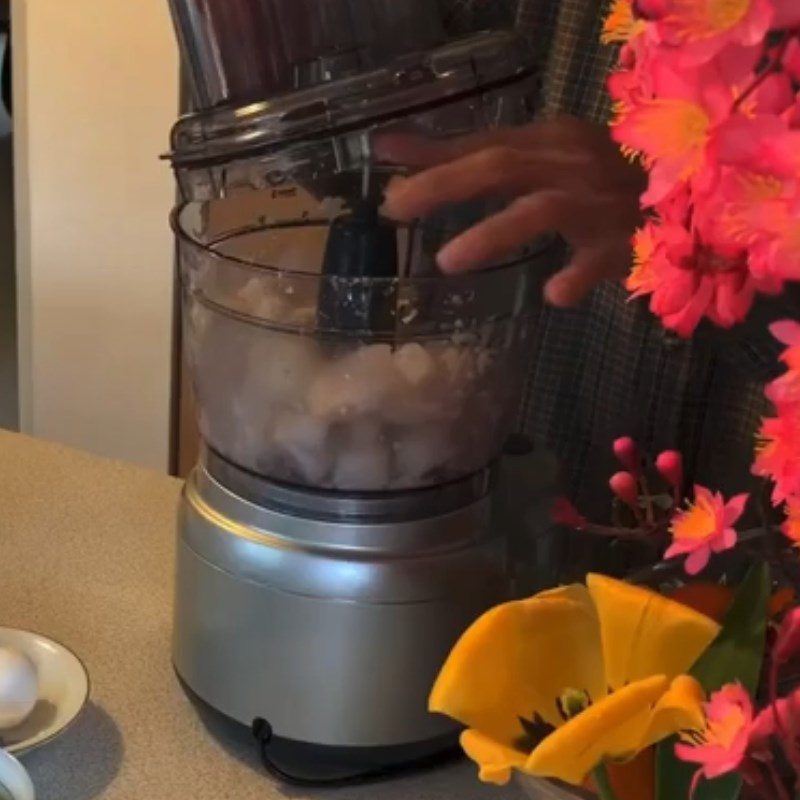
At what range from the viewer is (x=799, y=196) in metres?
0.29

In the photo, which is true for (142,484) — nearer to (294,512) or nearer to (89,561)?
(89,561)

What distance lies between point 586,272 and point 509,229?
60 mm

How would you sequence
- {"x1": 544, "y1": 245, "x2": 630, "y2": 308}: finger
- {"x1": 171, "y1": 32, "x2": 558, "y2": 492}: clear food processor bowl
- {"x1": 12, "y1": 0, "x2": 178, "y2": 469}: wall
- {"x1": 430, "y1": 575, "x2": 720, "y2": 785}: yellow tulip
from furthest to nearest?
{"x1": 12, "y1": 0, "x2": 178, "y2": 469}: wall, {"x1": 171, "y1": 32, "x2": 558, "y2": 492}: clear food processor bowl, {"x1": 544, "y1": 245, "x2": 630, "y2": 308}: finger, {"x1": 430, "y1": 575, "x2": 720, "y2": 785}: yellow tulip

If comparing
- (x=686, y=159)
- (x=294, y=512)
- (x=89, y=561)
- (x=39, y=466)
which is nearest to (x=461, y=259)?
(x=294, y=512)

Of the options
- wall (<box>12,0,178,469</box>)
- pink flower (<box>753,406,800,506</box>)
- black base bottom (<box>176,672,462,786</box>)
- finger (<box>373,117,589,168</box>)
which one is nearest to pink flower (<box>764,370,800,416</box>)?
pink flower (<box>753,406,800,506</box>)

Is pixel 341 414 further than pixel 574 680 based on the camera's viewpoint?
Yes

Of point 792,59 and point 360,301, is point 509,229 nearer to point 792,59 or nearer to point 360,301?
point 360,301

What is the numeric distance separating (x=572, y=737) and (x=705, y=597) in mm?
141

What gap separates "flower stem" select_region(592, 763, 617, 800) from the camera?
48 cm

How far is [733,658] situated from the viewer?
0.48 meters

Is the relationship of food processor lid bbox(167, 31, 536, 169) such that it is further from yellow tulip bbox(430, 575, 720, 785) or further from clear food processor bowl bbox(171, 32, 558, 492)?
yellow tulip bbox(430, 575, 720, 785)

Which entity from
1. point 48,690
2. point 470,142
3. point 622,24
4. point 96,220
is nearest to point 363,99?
point 470,142

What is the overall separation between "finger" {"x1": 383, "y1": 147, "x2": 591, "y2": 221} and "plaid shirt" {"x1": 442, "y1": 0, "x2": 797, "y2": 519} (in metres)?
0.23

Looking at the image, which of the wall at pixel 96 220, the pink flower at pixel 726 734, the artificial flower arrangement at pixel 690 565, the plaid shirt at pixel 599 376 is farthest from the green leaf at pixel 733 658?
the wall at pixel 96 220
